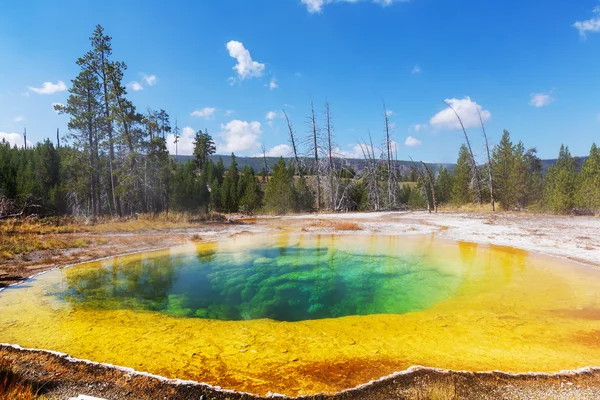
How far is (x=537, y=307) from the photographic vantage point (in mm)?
6445

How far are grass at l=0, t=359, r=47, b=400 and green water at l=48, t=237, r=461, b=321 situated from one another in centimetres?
312

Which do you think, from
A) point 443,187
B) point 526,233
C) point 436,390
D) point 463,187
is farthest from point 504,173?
point 436,390

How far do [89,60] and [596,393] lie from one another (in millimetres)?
28459

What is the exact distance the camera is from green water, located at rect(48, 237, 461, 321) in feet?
23.3

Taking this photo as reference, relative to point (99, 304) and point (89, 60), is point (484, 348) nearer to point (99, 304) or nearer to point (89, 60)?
point (99, 304)

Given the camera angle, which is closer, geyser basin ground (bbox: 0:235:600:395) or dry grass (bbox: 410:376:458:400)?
dry grass (bbox: 410:376:458:400)

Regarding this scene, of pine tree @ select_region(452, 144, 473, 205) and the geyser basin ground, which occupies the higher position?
pine tree @ select_region(452, 144, 473, 205)

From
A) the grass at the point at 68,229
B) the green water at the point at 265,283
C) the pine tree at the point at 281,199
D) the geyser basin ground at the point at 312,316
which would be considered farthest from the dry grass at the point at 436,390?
the pine tree at the point at 281,199

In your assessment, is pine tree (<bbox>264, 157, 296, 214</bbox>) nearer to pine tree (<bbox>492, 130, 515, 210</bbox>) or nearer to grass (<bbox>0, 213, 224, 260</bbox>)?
grass (<bbox>0, 213, 224, 260</bbox>)

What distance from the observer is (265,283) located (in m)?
8.97

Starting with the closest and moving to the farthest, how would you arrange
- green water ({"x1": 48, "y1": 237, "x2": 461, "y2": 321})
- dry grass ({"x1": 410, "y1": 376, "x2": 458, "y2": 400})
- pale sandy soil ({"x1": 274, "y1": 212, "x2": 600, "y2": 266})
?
dry grass ({"x1": 410, "y1": 376, "x2": 458, "y2": 400}) < green water ({"x1": 48, "y1": 237, "x2": 461, "y2": 321}) < pale sandy soil ({"x1": 274, "y1": 212, "x2": 600, "y2": 266})

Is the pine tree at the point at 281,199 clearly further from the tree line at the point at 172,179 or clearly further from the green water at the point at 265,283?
the green water at the point at 265,283

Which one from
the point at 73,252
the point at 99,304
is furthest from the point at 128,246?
the point at 99,304

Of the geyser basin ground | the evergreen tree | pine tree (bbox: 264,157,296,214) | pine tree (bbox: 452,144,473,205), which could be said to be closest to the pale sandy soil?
the geyser basin ground
